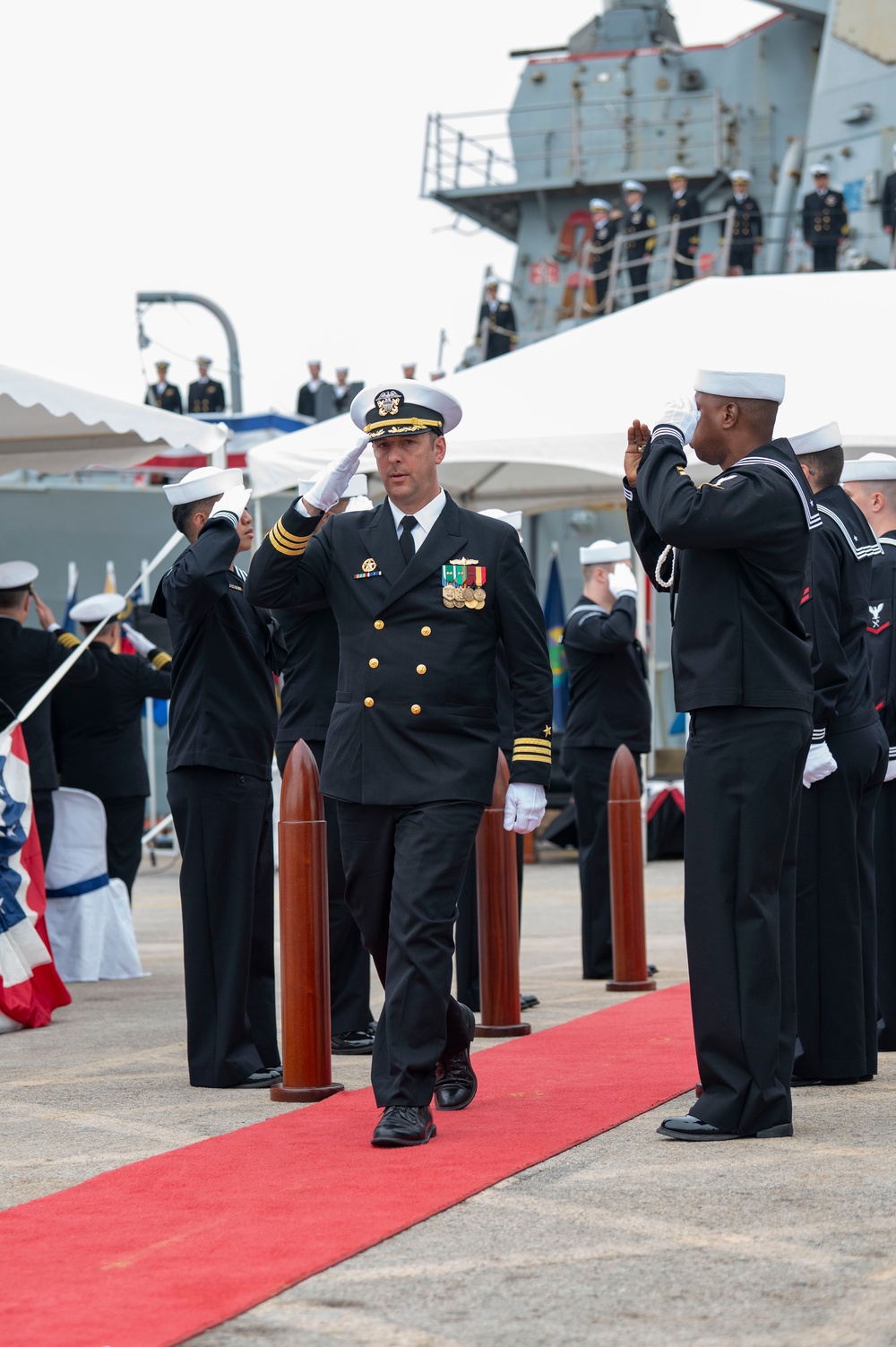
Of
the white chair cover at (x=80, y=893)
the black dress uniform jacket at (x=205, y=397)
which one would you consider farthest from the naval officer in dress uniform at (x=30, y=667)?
the black dress uniform jacket at (x=205, y=397)

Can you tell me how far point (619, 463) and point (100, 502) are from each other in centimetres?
1438

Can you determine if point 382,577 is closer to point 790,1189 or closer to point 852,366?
point 790,1189

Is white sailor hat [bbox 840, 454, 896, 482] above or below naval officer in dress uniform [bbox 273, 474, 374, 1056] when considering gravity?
above

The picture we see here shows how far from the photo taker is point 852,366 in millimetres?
10766

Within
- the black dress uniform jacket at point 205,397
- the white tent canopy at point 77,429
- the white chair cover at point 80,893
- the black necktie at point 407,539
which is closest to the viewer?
the black necktie at point 407,539

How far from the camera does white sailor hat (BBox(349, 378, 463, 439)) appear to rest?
4801mm

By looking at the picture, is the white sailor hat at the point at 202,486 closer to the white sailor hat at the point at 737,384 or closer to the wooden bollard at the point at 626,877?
the white sailor hat at the point at 737,384

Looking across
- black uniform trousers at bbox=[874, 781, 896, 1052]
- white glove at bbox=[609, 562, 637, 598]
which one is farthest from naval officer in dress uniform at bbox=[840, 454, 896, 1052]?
white glove at bbox=[609, 562, 637, 598]

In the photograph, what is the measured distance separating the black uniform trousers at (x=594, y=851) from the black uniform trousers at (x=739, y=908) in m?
3.94

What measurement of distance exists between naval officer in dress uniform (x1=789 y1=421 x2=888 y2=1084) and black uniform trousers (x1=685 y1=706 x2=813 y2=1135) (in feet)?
2.45

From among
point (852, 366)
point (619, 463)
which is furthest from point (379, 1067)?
point (852, 366)

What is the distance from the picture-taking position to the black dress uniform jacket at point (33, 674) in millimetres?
8414

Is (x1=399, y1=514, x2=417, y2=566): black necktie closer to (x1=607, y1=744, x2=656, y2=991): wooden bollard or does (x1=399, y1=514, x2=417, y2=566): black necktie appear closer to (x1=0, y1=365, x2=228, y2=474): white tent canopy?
(x1=607, y1=744, x2=656, y2=991): wooden bollard

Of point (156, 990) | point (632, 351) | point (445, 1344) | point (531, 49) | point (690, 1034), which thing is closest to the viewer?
point (445, 1344)
